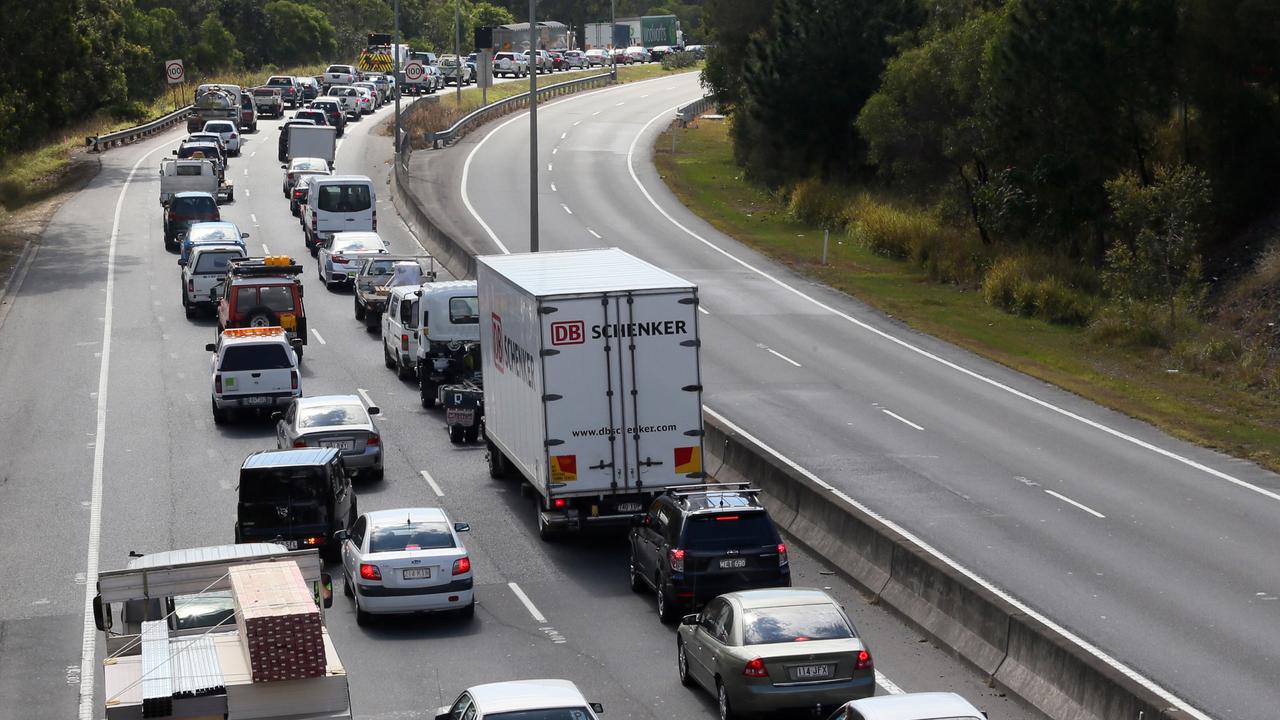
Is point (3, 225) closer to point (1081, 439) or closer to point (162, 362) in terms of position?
point (162, 362)

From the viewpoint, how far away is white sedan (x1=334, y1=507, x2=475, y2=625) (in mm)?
19406

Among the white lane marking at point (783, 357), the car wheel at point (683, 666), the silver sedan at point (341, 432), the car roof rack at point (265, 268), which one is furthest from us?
the white lane marking at point (783, 357)

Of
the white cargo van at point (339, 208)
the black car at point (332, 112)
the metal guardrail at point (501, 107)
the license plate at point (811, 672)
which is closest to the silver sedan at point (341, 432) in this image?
the license plate at point (811, 672)

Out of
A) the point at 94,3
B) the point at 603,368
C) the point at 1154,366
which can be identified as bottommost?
the point at 1154,366

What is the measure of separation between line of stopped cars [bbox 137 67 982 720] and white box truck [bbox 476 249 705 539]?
0.85 metres

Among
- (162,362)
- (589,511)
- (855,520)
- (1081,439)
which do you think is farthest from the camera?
(162,362)

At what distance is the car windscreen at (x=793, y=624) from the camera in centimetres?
1538

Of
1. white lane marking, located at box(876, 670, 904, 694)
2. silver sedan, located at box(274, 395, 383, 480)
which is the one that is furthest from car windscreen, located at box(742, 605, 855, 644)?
silver sedan, located at box(274, 395, 383, 480)

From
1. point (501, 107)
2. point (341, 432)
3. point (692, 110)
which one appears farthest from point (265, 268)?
point (692, 110)

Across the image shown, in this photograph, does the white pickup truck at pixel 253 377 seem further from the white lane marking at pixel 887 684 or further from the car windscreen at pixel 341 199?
the car windscreen at pixel 341 199

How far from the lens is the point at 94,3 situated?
7462 centimetres

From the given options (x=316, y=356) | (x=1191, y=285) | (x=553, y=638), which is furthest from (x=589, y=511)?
(x=1191, y=285)

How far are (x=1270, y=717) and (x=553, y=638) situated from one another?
816 cm

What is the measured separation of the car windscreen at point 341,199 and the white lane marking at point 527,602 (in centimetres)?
3079
